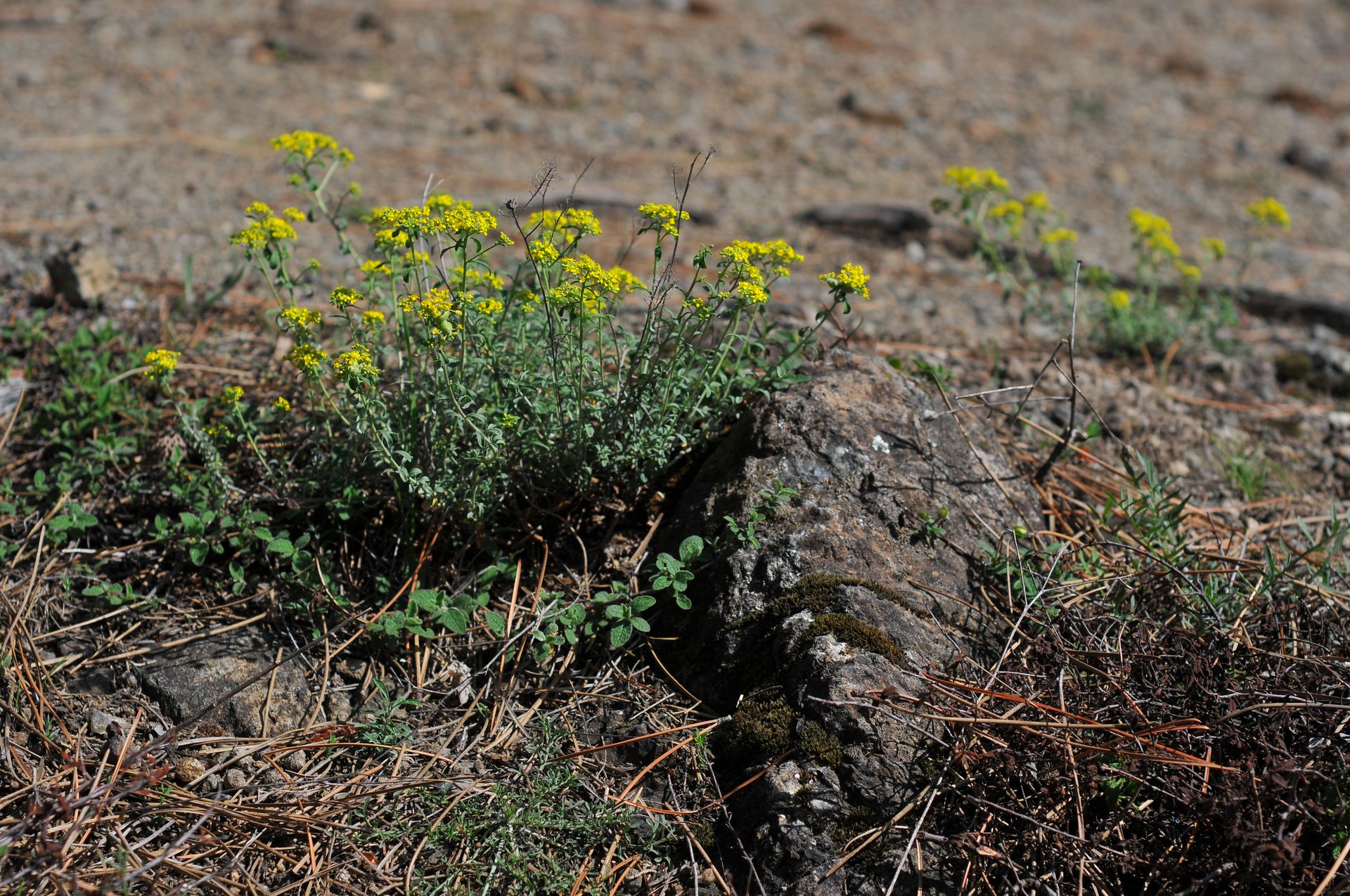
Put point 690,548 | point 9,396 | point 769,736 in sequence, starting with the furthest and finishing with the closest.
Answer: point 9,396 < point 690,548 < point 769,736

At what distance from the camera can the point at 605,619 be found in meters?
2.81

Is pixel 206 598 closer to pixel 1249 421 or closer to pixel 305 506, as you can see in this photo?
pixel 305 506

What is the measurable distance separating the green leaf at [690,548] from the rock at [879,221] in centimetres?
394

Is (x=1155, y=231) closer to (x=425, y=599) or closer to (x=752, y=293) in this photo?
(x=752, y=293)

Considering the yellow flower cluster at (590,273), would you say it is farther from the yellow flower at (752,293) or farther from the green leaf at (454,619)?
the green leaf at (454,619)

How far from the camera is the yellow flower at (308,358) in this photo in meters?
2.55

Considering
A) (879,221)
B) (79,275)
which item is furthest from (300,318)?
(879,221)

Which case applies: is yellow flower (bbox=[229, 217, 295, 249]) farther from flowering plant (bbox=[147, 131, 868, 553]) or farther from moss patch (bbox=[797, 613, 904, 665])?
moss patch (bbox=[797, 613, 904, 665])

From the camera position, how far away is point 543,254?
2.53 metres

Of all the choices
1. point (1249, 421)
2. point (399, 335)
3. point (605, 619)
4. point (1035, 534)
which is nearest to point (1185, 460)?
point (1249, 421)

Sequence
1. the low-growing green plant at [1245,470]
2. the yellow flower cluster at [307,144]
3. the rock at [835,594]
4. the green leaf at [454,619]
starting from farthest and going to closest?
the low-growing green plant at [1245,470] < the yellow flower cluster at [307,144] < the green leaf at [454,619] < the rock at [835,594]

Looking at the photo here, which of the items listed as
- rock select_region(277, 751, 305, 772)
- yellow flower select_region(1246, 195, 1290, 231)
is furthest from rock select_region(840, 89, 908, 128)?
rock select_region(277, 751, 305, 772)

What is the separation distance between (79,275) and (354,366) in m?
2.53

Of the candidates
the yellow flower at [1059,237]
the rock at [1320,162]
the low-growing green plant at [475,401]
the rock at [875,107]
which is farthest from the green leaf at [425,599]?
the rock at [1320,162]
